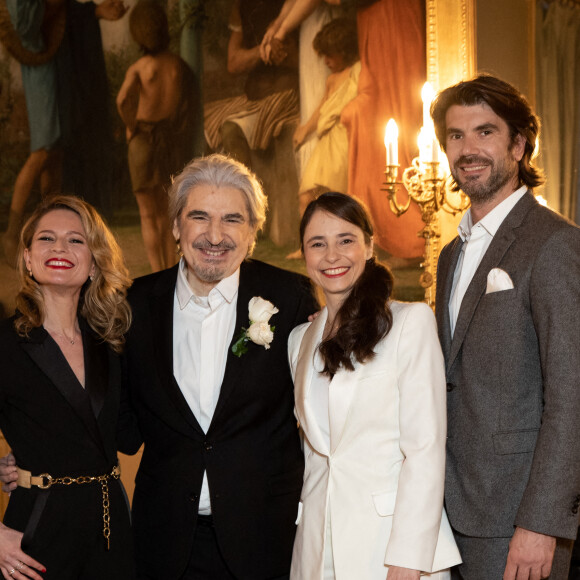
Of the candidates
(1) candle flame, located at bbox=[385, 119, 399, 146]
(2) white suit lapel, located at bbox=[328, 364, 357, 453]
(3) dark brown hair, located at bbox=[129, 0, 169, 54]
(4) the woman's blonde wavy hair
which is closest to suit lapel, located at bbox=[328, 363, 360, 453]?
(2) white suit lapel, located at bbox=[328, 364, 357, 453]

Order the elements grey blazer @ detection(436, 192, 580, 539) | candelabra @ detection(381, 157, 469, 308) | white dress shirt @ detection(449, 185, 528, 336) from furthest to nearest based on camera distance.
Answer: candelabra @ detection(381, 157, 469, 308) < white dress shirt @ detection(449, 185, 528, 336) < grey blazer @ detection(436, 192, 580, 539)

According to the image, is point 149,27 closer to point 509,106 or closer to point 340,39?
point 340,39

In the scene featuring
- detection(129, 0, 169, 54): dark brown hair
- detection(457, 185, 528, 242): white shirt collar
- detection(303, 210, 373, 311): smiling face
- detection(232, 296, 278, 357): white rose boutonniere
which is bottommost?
detection(232, 296, 278, 357): white rose boutonniere

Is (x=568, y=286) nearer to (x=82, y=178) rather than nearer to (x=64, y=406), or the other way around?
(x=64, y=406)

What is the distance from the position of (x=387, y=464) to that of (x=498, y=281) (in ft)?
2.22

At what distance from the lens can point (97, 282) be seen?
2988mm

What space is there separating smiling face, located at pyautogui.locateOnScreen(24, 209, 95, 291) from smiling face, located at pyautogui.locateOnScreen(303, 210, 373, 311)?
899 millimetres

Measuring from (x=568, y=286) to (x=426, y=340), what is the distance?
453 mm

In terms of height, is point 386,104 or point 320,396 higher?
point 386,104

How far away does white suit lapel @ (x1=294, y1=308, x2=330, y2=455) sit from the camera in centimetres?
249

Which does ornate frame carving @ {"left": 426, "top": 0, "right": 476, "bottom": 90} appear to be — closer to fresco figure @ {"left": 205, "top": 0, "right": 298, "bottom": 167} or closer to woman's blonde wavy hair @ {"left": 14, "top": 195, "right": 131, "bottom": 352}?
fresco figure @ {"left": 205, "top": 0, "right": 298, "bottom": 167}

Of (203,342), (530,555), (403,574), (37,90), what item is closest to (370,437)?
(403,574)

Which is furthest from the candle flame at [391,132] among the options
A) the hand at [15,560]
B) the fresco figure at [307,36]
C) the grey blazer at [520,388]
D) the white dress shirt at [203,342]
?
the hand at [15,560]

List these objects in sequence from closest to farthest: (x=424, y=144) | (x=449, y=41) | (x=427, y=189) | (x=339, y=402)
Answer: (x=339, y=402)
(x=424, y=144)
(x=427, y=189)
(x=449, y=41)
